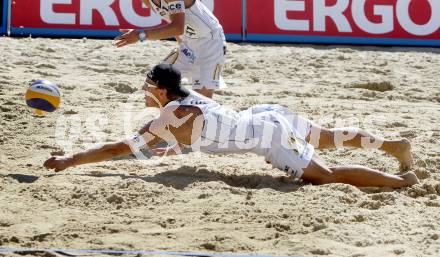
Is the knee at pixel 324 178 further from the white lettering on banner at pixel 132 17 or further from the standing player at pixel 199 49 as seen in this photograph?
the white lettering on banner at pixel 132 17

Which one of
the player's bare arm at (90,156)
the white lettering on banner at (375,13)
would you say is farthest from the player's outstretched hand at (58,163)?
the white lettering on banner at (375,13)

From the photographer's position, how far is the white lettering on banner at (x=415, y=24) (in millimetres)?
11977

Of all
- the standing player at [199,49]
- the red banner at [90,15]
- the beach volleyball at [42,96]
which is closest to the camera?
the beach volleyball at [42,96]

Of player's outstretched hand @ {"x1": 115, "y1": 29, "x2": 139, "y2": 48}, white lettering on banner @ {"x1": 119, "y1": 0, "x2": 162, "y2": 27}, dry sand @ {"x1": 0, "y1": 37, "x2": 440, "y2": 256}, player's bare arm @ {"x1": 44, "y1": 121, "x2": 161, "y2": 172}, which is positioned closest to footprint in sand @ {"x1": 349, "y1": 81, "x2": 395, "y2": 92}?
dry sand @ {"x1": 0, "y1": 37, "x2": 440, "y2": 256}

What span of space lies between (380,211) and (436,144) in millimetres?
2213

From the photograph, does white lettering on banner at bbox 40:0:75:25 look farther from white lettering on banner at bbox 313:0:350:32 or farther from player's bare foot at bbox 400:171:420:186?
player's bare foot at bbox 400:171:420:186

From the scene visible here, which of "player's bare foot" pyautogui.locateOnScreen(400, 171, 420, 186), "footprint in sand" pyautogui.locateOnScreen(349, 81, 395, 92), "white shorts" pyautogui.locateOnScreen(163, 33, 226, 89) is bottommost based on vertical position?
"player's bare foot" pyautogui.locateOnScreen(400, 171, 420, 186)

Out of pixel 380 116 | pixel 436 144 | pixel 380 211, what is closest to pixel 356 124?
pixel 380 116

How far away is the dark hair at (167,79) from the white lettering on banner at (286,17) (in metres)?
6.26

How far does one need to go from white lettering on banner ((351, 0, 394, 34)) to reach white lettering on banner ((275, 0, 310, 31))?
74 centimetres

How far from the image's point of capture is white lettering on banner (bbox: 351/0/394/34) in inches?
469

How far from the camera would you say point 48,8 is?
11547mm

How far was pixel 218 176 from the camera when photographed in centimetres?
594

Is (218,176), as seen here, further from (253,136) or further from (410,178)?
(410,178)
